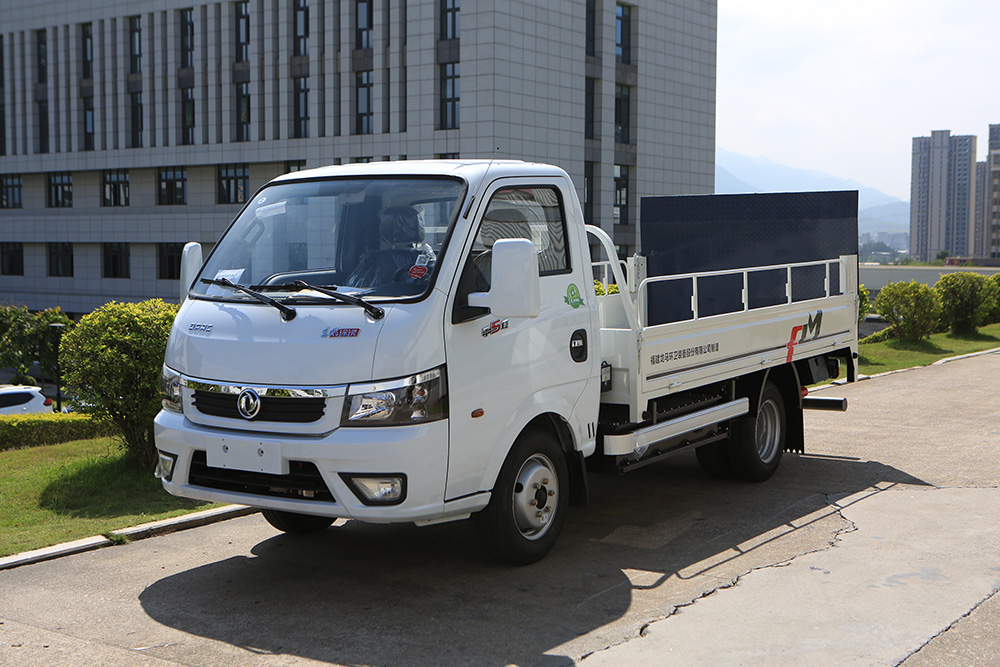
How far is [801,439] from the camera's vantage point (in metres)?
9.52

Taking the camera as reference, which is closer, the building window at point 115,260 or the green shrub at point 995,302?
the green shrub at point 995,302

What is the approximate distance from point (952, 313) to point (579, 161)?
1956 centimetres

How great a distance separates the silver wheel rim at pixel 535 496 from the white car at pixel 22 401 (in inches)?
838

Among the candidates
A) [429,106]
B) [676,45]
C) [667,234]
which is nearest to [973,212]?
[676,45]

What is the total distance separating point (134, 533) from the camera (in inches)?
289

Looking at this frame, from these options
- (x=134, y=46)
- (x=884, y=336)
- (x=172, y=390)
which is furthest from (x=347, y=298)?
(x=134, y=46)

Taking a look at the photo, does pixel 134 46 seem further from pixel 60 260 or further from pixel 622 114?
pixel 622 114

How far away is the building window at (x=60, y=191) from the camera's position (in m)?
56.1

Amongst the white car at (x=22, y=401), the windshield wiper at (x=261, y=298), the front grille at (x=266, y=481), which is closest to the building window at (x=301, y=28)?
the white car at (x=22, y=401)

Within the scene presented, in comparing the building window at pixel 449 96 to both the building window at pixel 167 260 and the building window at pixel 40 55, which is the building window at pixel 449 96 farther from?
the building window at pixel 40 55

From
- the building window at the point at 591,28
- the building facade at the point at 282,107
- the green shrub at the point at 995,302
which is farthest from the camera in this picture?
the building window at the point at 591,28

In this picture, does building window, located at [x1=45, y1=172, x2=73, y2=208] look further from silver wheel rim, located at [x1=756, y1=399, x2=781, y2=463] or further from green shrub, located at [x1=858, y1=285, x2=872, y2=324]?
silver wheel rim, located at [x1=756, y1=399, x2=781, y2=463]

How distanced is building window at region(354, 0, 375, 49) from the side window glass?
40704mm

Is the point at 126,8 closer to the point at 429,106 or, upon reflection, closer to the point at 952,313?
the point at 429,106
